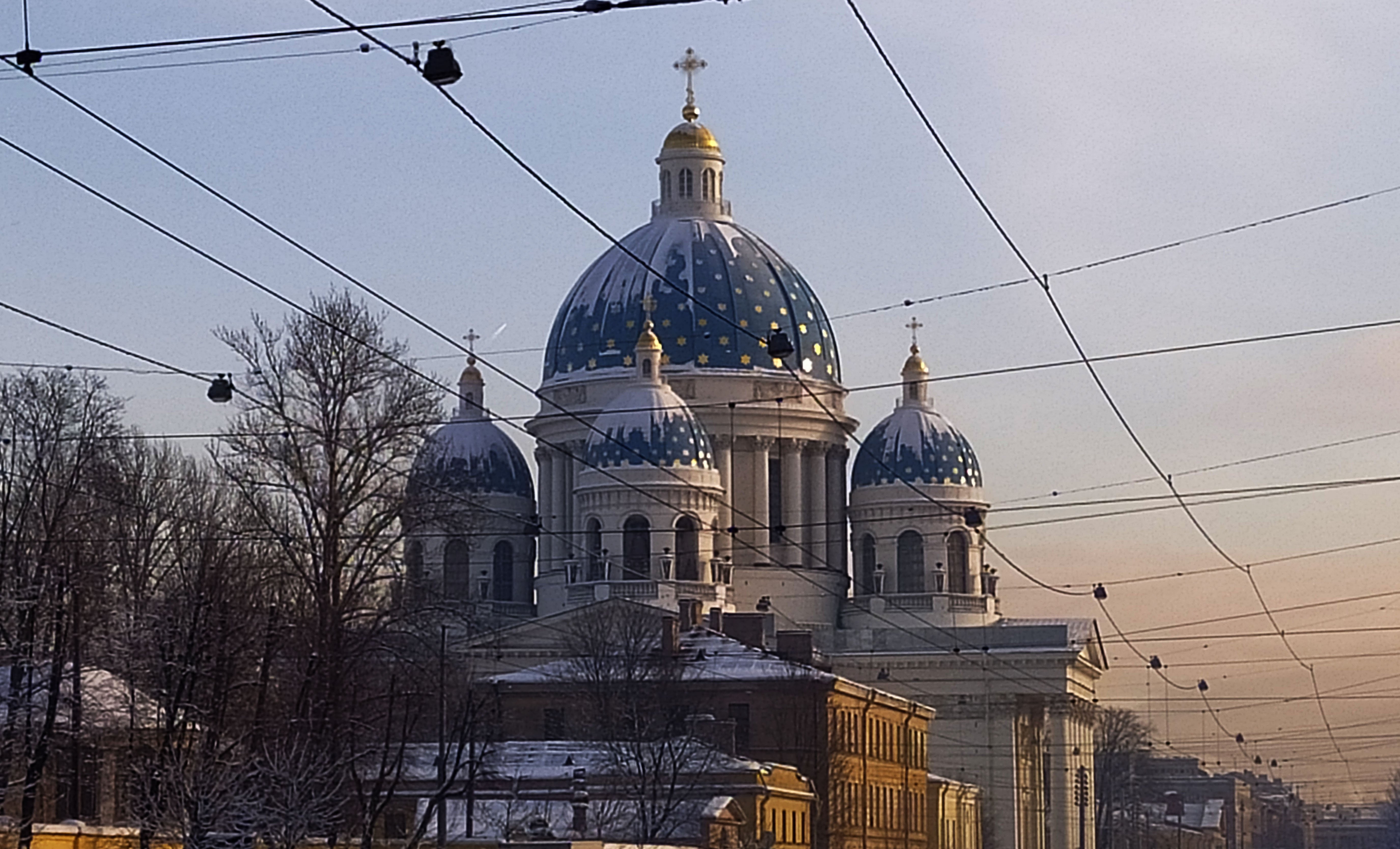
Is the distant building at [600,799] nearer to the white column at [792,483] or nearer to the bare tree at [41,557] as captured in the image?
the bare tree at [41,557]

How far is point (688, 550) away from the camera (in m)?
102

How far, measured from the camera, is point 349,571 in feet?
148

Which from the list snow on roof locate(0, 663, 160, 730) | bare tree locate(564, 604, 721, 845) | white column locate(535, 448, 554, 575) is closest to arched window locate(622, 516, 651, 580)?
white column locate(535, 448, 554, 575)

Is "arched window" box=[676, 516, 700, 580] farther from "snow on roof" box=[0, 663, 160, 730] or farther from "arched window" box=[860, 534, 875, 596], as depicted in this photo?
"snow on roof" box=[0, 663, 160, 730]

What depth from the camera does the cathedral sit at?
105m

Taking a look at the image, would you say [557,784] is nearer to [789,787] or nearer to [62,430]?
[789,787]

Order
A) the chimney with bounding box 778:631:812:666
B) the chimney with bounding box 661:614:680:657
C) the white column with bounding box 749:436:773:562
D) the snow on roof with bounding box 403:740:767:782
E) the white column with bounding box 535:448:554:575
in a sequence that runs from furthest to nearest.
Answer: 1. the white column with bounding box 535:448:554:575
2. the white column with bounding box 749:436:773:562
3. the chimney with bounding box 778:631:812:666
4. the chimney with bounding box 661:614:680:657
5. the snow on roof with bounding box 403:740:767:782

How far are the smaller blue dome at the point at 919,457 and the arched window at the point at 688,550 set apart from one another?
16302 mm

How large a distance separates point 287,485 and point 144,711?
4051 mm

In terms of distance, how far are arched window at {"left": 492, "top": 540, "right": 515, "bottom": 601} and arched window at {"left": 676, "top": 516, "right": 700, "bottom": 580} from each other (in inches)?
472

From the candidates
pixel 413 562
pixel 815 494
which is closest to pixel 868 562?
pixel 815 494

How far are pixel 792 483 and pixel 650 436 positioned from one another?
9.88m

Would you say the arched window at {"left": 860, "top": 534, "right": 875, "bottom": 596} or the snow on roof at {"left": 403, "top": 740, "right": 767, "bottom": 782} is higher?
the arched window at {"left": 860, "top": 534, "right": 875, "bottom": 596}

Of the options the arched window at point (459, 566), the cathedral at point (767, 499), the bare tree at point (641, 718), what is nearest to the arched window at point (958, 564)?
the cathedral at point (767, 499)
